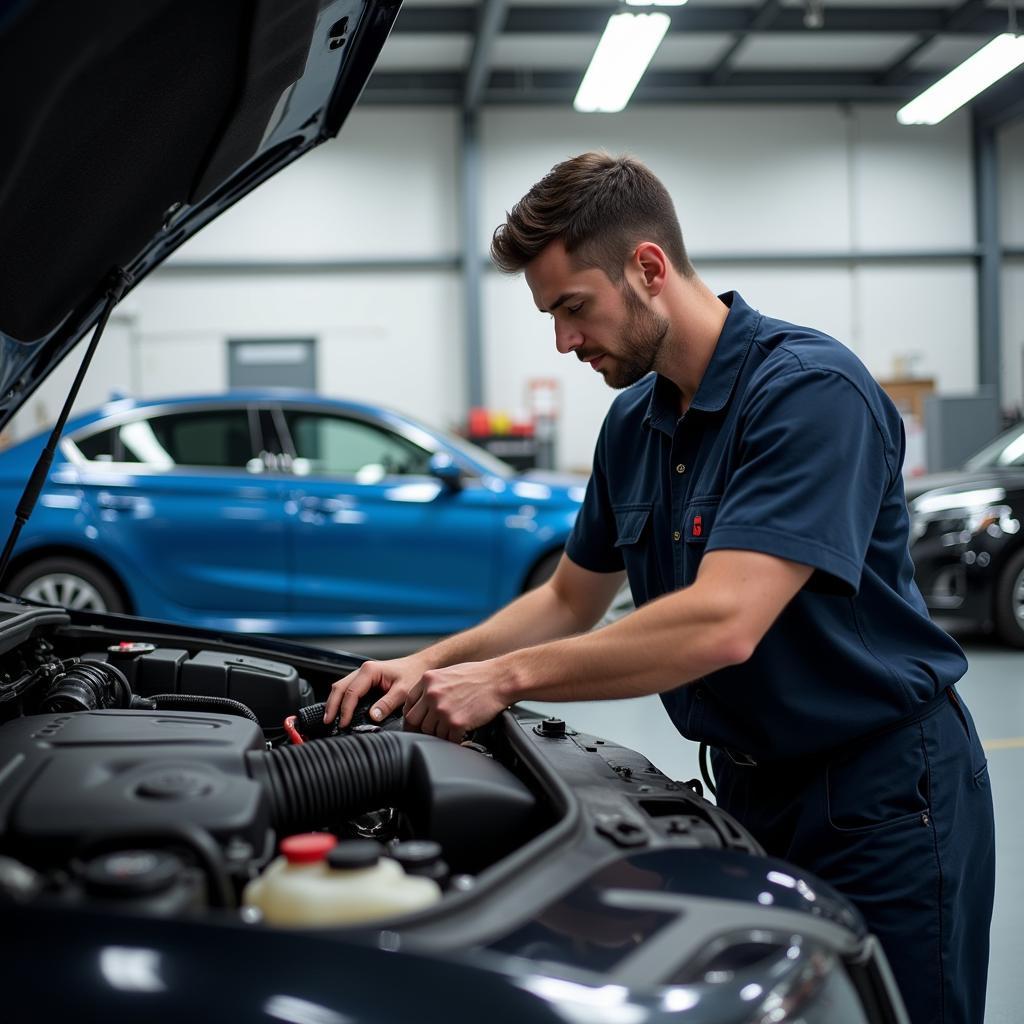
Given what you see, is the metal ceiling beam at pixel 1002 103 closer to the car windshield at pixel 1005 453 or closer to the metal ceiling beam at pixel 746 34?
the metal ceiling beam at pixel 746 34

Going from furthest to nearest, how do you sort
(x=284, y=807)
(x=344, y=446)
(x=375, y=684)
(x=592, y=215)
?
(x=344, y=446) < (x=375, y=684) < (x=592, y=215) < (x=284, y=807)

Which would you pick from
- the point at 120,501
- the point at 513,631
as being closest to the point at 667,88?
the point at 120,501

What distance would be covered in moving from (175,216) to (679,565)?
96cm

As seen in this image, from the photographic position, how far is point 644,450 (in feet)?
5.67

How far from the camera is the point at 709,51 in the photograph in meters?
10.6

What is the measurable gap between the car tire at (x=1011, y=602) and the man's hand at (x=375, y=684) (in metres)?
4.39

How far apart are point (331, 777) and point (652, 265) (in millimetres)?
815

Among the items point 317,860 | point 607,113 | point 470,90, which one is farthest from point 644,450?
point 607,113

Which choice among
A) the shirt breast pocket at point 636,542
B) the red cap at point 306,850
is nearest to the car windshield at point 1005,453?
the shirt breast pocket at point 636,542

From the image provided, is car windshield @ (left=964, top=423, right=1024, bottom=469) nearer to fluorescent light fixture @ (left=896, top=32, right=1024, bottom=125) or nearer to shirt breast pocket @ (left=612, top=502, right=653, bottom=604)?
fluorescent light fixture @ (left=896, top=32, right=1024, bottom=125)

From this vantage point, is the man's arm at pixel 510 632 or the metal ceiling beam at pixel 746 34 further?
the metal ceiling beam at pixel 746 34

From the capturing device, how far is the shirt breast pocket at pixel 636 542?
167 cm

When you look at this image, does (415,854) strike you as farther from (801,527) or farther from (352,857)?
(801,527)

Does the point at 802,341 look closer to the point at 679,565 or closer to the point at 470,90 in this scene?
the point at 679,565
